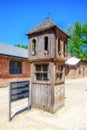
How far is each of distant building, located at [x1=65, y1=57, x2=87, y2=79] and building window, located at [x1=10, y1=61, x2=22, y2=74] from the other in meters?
12.2

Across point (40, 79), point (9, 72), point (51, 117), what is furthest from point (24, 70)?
point (51, 117)

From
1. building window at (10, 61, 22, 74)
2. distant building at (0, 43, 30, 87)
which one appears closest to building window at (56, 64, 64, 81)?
distant building at (0, 43, 30, 87)

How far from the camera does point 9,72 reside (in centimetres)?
1720

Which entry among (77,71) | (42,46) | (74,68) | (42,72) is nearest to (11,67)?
(42,72)

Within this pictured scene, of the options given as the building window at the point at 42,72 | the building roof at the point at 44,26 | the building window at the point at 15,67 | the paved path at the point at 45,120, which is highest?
the building roof at the point at 44,26

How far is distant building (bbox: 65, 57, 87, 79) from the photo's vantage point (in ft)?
97.5

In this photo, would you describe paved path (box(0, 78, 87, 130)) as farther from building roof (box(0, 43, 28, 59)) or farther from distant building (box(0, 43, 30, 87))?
building roof (box(0, 43, 28, 59))

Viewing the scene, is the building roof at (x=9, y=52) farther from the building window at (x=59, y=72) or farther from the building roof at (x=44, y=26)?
the building window at (x=59, y=72)

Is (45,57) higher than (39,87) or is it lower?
higher

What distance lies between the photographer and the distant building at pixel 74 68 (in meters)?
29.7

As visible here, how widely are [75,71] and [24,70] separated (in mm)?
14489

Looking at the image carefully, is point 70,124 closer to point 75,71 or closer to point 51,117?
point 51,117

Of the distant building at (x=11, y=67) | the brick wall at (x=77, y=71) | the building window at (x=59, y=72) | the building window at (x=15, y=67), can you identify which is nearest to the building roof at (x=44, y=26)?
the building window at (x=59, y=72)

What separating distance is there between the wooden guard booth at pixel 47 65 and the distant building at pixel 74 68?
20.9 m
